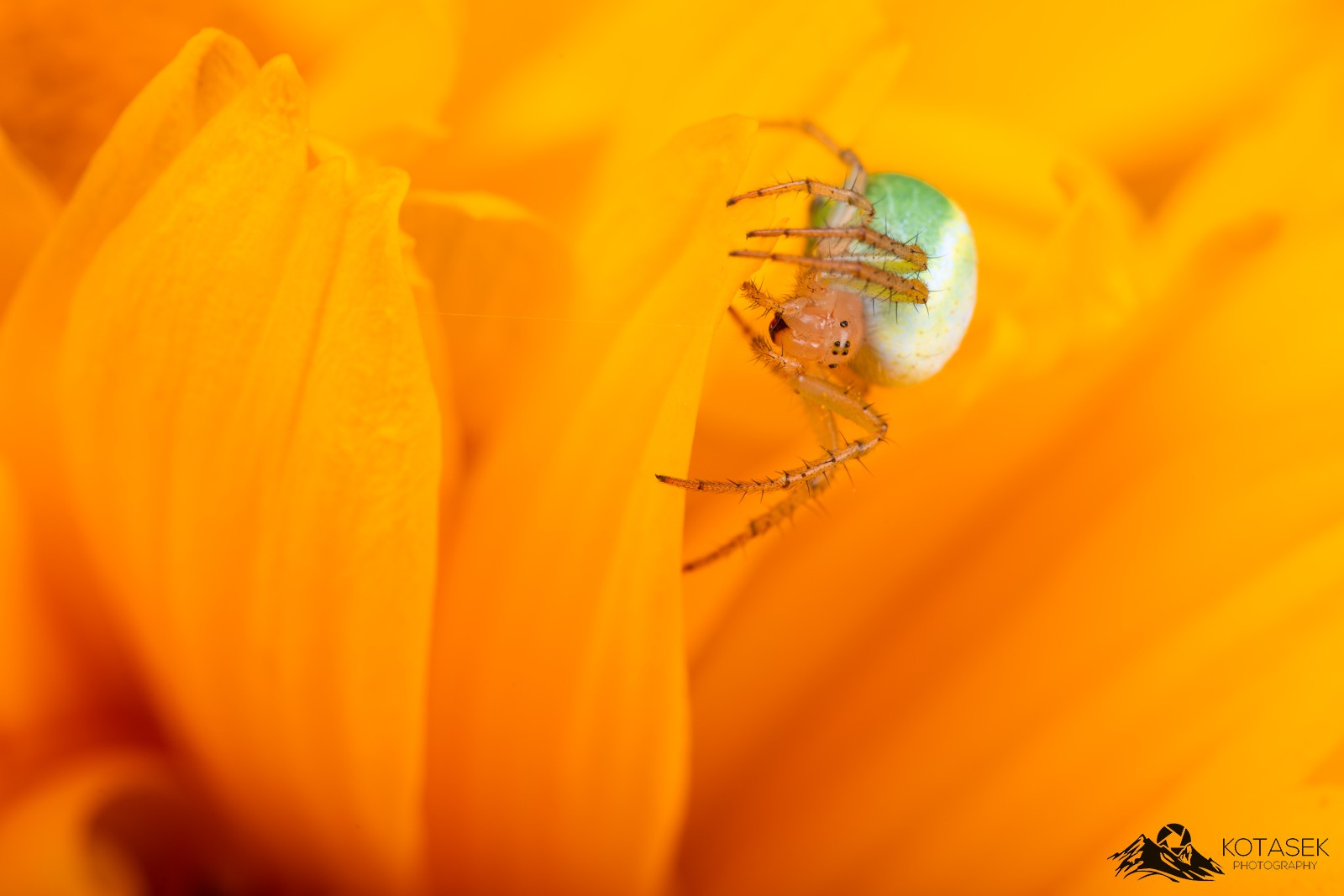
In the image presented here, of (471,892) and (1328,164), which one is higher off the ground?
(1328,164)

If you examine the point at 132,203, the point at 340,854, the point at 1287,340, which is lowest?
the point at 340,854

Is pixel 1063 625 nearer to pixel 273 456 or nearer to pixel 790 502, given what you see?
pixel 790 502

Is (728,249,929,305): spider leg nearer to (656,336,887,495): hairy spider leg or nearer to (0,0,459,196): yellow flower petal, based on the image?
(656,336,887,495): hairy spider leg

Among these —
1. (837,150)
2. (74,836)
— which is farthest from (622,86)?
(74,836)

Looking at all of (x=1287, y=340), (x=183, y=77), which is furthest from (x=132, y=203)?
(x=1287, y=340)

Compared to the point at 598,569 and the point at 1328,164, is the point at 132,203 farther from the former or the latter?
the point at 1328,164

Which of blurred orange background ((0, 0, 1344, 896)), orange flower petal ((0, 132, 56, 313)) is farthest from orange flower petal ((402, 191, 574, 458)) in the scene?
orange flower petal ((0, 132, 56, 313))

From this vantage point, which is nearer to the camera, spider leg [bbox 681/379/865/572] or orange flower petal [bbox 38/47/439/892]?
orange flower petal [bbox 38/47/439/892]
